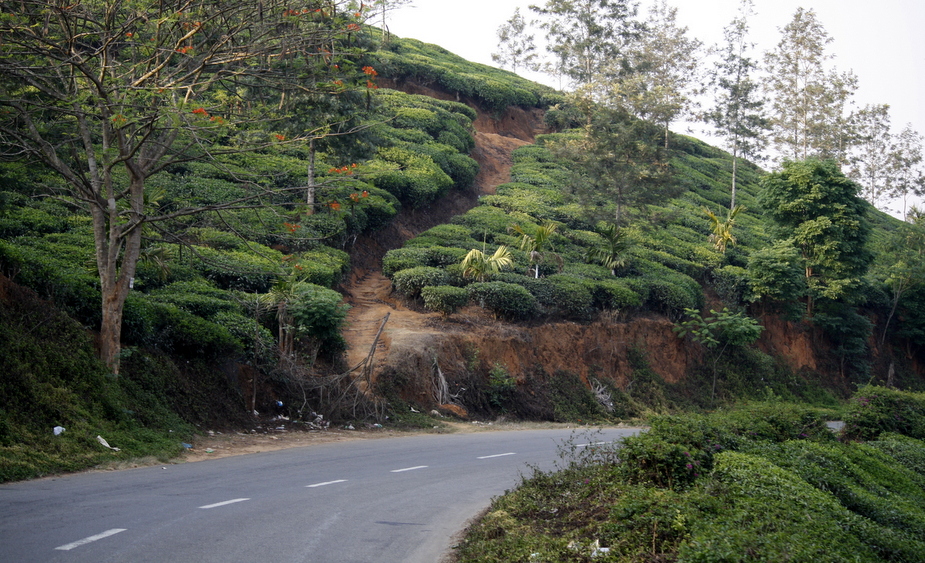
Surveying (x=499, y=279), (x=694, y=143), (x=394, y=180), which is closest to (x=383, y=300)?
(x=499, y=279)

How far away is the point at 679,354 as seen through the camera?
27.6 m

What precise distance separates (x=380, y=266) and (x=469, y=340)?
7847 mm

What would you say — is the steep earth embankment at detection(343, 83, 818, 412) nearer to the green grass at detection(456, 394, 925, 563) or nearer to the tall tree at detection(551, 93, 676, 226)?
the tall tree at detection(551, 93, 676, 226)

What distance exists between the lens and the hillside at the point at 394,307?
12.5m

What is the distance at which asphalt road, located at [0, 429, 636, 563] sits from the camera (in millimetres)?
6402

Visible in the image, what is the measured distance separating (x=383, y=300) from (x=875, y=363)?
2624 centimetres

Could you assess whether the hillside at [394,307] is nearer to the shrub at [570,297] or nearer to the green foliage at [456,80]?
the shrub at [570,297]

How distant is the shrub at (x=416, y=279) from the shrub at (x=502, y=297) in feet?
3.28

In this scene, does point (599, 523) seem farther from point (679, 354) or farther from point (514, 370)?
point (679, 354)

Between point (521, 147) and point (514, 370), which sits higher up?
point (521, 147)

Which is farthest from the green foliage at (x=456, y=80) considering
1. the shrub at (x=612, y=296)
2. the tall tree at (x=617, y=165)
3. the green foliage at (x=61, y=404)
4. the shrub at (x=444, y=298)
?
the green foliage at (x=61, y=404)

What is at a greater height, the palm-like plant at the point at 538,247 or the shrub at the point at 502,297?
the palm-like plant at the point at 538,247

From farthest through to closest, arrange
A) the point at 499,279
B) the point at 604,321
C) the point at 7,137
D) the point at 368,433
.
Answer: the point at 604,321 → the point at 499,279 → the point at 368,433 → the point at 7,137

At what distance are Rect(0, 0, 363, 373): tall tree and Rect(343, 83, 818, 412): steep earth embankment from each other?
7101mm
